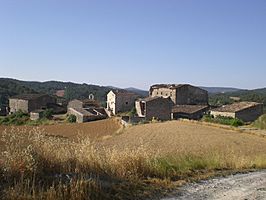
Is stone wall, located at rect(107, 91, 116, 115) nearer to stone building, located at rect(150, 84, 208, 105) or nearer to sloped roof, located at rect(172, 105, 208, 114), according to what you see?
stone building, located at rect(150, 84, 208, 105)

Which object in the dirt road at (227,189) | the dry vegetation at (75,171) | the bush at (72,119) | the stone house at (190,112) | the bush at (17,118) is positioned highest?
the dry vegetation at (75,171)

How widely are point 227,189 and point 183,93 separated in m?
89.5

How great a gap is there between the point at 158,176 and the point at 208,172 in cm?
248

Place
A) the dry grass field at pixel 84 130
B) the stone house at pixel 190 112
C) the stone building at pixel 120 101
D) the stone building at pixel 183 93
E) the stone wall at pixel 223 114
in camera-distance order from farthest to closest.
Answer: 1. the stone building at pixel 120 101
2. the stone building at pixel 183 93
3. the stone house at pixel 190 112
4. the stone wall at pixel 223 114
5. the dry grass field at pixel 84 130

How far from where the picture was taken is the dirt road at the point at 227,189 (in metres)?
9.22

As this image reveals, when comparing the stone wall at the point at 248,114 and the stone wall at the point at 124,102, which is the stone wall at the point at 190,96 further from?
the stone wall at the point at 248,114

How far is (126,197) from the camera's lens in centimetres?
830

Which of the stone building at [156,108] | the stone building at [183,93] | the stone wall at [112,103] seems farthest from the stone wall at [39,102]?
the stone building at [156,108]

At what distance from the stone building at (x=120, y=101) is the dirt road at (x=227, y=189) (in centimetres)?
8476

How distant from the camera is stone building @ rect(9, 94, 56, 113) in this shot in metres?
108

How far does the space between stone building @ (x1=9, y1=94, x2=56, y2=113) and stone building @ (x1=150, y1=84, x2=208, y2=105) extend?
31.9 meters

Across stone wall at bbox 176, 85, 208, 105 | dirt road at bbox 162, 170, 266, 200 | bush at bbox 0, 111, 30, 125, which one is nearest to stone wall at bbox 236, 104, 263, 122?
stone wall at bbox 176, 85, 208, 105

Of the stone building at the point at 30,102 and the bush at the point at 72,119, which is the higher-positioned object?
the stone building at the point at 30,102

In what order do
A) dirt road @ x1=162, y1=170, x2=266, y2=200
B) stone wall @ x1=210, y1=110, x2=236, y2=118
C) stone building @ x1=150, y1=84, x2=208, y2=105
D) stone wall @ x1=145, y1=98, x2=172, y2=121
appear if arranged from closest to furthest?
dirt road @ x1=162, y1=170, x2=266, y2=200 < stone wall @ x1=210, y1=110, x2=236, y2=118 < stone wall @ x1=145, y1=98, x2=172, y2=121 < stone building @ x1=150, y1=84, x2=208, y2=105
